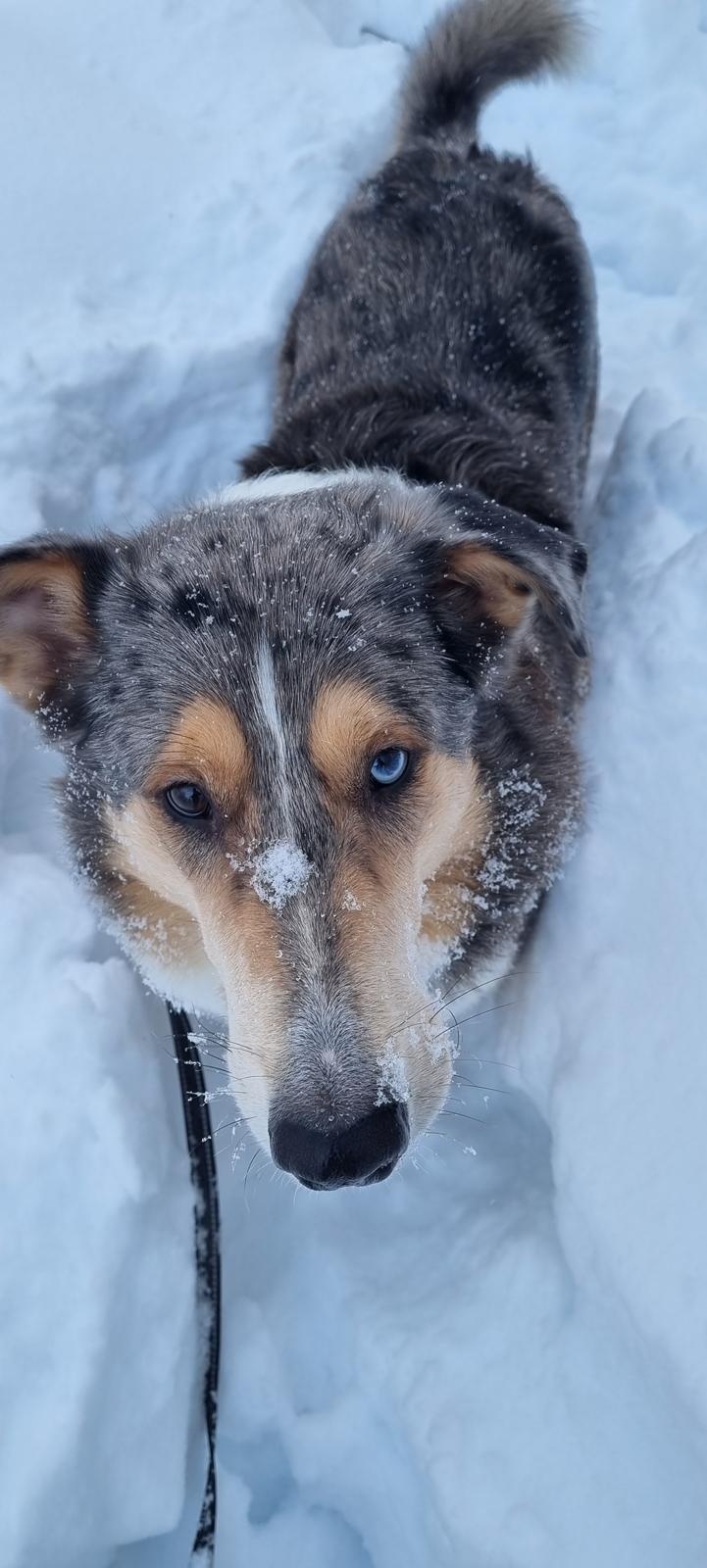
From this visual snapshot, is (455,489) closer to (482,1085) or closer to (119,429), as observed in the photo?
(482,1085)

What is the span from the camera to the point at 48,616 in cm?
239

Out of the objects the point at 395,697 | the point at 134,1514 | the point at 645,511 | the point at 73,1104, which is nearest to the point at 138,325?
the point at 645,511

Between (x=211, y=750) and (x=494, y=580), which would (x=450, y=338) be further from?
(x=211, y=750)

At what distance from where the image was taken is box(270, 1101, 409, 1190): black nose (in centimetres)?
178

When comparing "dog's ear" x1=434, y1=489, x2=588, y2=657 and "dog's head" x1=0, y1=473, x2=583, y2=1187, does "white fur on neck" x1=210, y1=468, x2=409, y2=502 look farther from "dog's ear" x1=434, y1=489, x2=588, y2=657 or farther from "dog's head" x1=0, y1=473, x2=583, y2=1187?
"dog's ear" x1=434, y1=489, x2=588, y2=657

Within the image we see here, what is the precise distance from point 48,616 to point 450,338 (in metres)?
1.82

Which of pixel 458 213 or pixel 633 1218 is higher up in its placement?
pixel 458 213

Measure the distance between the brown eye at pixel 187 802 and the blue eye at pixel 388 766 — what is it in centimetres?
36

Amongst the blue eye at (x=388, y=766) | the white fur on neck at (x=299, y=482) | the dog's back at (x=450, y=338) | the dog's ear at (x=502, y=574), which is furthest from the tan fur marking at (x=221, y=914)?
the dog's back at (x=450, y=338)

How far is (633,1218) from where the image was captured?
2402 mm

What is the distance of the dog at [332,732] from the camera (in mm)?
1960

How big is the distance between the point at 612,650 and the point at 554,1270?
72.0 inches

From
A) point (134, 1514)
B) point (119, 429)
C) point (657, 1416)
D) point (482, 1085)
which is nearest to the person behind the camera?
point (657, 1416)

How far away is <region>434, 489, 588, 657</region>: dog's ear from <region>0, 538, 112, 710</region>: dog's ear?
82cm
